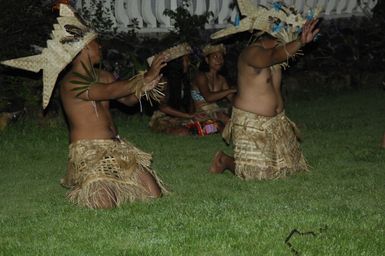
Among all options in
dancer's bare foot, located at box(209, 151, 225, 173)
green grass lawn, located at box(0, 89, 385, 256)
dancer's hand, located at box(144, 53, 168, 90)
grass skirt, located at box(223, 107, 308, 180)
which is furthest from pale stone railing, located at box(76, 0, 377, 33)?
dancer's hand, located at box(144, 53, 168, 90)

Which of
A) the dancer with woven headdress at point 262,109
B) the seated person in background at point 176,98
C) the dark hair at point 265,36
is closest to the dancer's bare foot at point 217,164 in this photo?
the dancer with woven headdress at point 262,109

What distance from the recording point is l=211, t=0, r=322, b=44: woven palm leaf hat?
19.6ft

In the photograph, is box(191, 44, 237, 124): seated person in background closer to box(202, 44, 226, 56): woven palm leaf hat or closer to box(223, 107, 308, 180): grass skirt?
box(202, 44, 226, 56): woven palm leaf hat

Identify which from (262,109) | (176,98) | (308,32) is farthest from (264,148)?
(176,98)

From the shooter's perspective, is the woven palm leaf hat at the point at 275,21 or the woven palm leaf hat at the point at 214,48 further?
the woven palm leaf hat at the point at 214,48

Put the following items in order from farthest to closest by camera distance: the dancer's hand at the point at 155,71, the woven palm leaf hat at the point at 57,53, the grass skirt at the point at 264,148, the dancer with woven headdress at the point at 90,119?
the grass skirt at the point at 264,148 < the woven palm leaf hat at the point at 57,53 < the dancer with woven headdress at the point at 90,119 < the dancer's hand at the point at 155,71

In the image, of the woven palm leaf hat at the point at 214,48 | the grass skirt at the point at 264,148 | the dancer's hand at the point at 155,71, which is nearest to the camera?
the dancer's hand at the point at 155,71

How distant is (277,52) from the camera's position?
18.8 ft

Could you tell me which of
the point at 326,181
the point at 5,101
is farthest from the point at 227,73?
the point at 326,181

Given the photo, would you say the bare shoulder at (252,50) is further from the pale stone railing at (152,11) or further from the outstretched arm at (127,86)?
the pale stone railing at (152,11)

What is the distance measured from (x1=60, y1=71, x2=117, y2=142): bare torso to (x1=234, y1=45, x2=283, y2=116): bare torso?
48.9 inches

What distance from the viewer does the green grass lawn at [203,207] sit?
427 cm

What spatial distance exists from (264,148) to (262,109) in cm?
33

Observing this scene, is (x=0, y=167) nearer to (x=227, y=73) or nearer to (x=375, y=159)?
(x=375, y=159)
